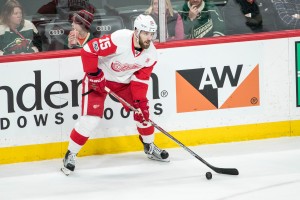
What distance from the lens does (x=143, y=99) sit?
627 centimetres

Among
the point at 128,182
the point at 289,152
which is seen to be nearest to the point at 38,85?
the point at 128,182

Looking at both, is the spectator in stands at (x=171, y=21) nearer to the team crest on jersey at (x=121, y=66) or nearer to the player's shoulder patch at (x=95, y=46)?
the team crest on jersey at (x=121, y=66)

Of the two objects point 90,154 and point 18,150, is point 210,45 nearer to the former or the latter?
point 90,154

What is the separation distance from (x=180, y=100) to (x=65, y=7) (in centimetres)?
111

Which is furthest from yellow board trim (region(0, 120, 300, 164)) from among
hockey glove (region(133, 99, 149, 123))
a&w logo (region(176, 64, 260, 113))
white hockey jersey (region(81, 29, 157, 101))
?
white hockey jersey (region(81, 29, 157, 101))

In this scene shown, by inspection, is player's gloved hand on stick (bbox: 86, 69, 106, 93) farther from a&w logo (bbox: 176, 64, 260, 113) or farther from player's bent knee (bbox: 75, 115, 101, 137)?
a&w logo (bbox: 176, 64, 260, 113)

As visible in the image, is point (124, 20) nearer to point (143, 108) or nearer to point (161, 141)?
point (143, 108)

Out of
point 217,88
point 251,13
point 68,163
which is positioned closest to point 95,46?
point 68,163

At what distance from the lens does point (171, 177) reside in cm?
609

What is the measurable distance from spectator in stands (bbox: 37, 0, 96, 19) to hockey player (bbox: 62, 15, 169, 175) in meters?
0.48

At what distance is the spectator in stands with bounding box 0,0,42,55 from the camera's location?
20.8 feet

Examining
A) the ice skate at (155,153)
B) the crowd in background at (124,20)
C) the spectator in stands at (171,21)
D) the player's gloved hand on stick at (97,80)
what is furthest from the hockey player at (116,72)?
the spectator in stands at (171,21)

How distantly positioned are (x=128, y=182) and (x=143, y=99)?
63 cm

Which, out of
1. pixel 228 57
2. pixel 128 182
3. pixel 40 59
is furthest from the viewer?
pixel 228 57
